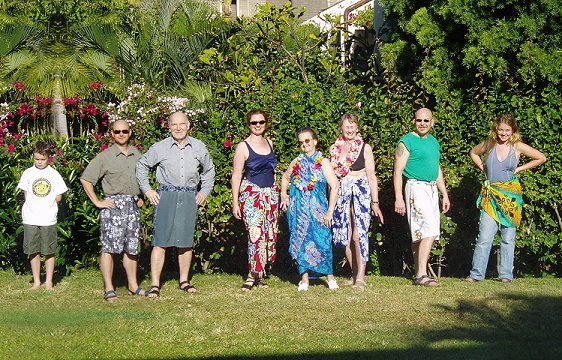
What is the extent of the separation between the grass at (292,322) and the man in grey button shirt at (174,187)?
22.6 inches

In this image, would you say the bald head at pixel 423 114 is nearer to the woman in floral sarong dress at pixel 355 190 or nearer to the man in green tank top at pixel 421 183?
the man in green tank top at pixel 421 183

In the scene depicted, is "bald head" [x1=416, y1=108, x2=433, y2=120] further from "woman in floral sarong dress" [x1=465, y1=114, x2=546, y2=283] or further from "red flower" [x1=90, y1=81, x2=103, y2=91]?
"red flower" [x1=90, y1=81, x2=103, y2=91]

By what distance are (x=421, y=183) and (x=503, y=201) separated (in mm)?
895

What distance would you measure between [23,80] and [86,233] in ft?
26.6

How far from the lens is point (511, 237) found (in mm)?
10453

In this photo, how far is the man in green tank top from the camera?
10148 mm

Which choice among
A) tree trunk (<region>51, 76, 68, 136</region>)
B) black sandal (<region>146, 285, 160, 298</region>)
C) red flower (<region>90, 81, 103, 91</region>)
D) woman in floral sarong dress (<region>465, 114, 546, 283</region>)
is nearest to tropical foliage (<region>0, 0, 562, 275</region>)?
woman in floral sarong dress (<region>465, 114, 546, 283</region>)

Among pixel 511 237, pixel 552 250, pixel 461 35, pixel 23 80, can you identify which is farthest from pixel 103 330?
pixel 23 80

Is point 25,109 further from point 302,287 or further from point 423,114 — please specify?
point 423,114

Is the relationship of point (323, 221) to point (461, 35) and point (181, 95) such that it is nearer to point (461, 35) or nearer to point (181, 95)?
point (461, 35)

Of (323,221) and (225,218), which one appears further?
(225,218)

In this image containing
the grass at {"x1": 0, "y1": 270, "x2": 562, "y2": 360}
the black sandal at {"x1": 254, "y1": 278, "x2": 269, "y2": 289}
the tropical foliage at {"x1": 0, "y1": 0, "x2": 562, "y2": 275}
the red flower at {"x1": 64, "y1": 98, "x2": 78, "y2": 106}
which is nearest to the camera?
the grass at {"x1": 0, "y1": 270, "x2": 562, "y2": 360}

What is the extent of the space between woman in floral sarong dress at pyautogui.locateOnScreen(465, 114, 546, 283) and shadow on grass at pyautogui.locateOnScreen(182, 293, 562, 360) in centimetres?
115

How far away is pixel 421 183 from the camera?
33.4ft
